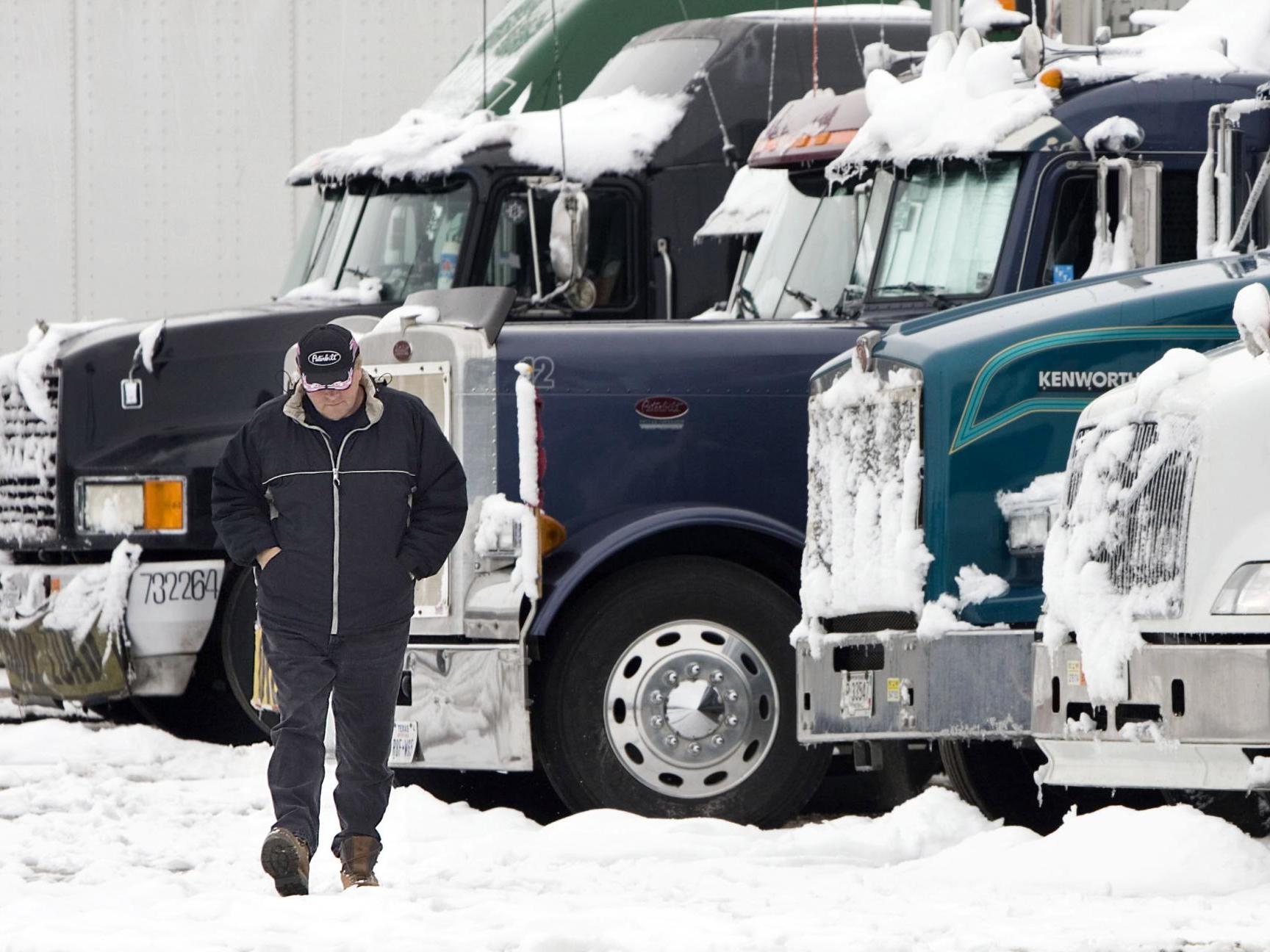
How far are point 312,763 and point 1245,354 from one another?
2901 millimetres

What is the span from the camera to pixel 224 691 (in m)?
12.1

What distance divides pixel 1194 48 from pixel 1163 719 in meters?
3.68

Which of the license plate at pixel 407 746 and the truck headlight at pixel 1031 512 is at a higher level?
the truck headlight at pixel 1031 512

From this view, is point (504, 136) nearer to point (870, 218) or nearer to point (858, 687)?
point (870, 218)

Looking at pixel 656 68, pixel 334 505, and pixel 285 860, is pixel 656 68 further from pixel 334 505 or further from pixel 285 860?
pixel 285 860

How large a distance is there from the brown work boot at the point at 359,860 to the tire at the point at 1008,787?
207cm

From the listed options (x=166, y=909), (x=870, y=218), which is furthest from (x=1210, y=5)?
(x=166, y=909)

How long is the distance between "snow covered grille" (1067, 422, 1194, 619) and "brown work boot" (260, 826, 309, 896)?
2394 mm

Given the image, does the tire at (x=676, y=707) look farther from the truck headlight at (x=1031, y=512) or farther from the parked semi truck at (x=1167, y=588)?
the parked semi truck at (x=1167, y=588)

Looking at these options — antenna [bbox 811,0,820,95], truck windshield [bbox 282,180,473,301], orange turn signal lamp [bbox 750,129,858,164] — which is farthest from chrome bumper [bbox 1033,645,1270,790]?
truck windshield [bbox 282,180,473,301]

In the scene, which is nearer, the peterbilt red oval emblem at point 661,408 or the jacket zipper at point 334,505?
the jacket zipper at point 334,505

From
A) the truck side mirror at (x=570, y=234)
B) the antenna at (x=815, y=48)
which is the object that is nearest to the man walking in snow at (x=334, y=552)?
the truck side mirror at (x=570, y=234)

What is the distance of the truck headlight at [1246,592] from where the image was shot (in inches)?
266

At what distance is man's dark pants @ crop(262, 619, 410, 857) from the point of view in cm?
762
